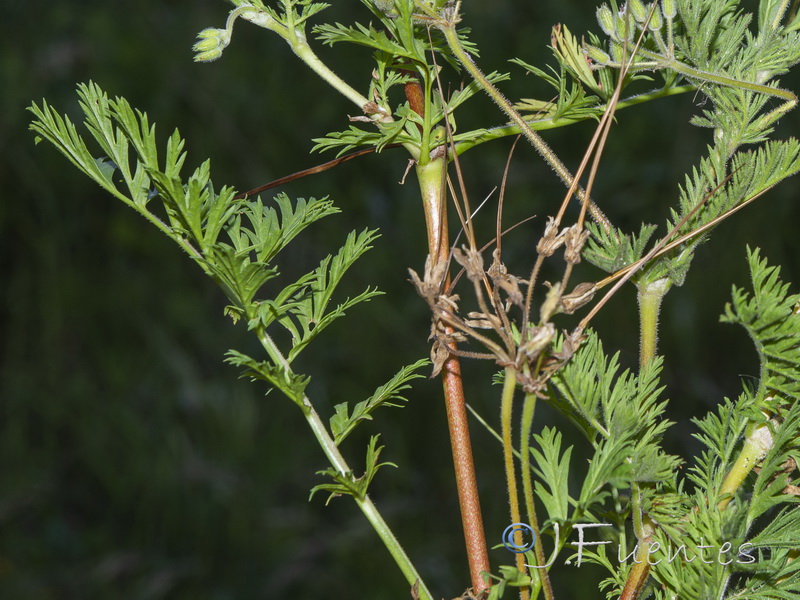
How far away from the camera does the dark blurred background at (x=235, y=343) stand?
5.73 ft

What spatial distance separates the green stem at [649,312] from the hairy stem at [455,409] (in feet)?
0.27

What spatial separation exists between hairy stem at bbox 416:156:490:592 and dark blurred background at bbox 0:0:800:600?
1205 mm

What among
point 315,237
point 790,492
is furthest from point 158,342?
point 790,492

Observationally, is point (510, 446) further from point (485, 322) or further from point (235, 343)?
point (235, 343)

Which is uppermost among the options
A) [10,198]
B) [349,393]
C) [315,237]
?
[10,198]

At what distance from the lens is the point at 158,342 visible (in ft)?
6.61

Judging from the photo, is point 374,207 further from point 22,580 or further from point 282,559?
point 22,580

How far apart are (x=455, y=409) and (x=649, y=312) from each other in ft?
0.32

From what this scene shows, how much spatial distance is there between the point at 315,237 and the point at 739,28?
1798 millimetres

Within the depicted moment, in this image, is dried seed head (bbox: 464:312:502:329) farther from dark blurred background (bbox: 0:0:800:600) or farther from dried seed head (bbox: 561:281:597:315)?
dark blurred background (bbox: 0:0:800:600)

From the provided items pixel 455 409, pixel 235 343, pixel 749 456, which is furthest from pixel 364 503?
pixel 235 343

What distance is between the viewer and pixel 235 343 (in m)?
2.00

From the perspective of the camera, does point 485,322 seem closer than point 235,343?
Yes

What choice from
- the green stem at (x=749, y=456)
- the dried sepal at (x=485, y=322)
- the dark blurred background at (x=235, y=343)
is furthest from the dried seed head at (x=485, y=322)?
the dark blurred background at (x=235, y=343)
